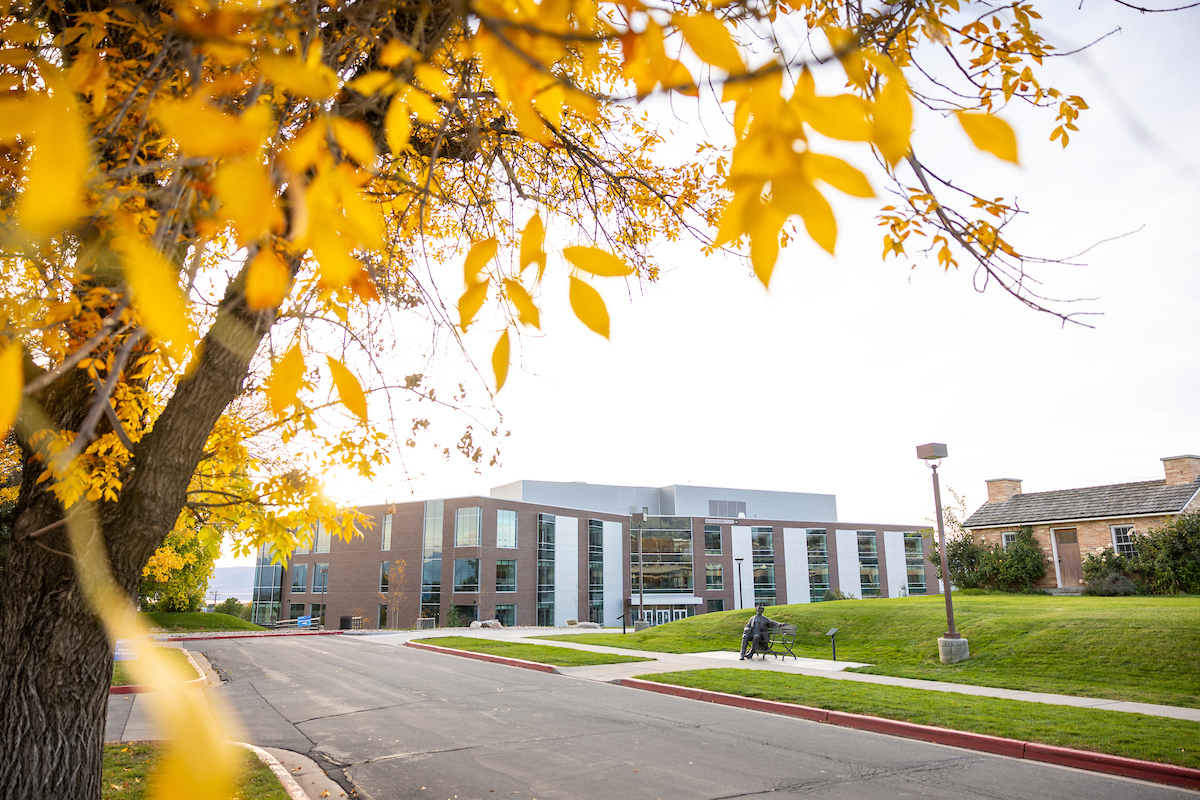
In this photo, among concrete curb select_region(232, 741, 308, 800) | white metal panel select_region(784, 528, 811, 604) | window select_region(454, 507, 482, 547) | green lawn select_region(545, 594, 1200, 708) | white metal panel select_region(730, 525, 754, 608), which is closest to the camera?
concrete curb select_region(232, 741, 308, 800)

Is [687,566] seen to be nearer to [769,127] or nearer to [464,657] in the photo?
[464,657]

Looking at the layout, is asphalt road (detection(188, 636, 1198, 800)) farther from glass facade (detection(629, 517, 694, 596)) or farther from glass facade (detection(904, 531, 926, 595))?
glass facade (detection(904, 531, 926, 595))

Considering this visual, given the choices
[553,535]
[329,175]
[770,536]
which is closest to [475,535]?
[553,535]

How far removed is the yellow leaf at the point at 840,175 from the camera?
1048 mm

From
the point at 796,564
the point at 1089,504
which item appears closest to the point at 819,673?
the point at 1089,504

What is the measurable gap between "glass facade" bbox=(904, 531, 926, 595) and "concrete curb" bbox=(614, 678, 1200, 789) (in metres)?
68.6

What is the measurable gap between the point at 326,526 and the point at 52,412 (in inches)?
80.6

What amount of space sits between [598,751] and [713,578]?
196ft

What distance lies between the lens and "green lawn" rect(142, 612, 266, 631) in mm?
42375

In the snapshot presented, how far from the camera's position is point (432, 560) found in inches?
2124

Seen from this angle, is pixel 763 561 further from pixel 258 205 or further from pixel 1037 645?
pixel 258 205

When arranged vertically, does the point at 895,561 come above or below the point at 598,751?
above

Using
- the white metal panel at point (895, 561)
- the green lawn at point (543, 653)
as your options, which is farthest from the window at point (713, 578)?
the green lawn at point (543, 653)

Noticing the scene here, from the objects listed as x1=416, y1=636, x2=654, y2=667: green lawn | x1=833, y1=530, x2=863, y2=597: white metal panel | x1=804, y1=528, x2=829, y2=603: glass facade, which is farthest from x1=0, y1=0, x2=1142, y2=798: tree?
x1=833, y1=530, x2=863, y2=597: white metal panel
